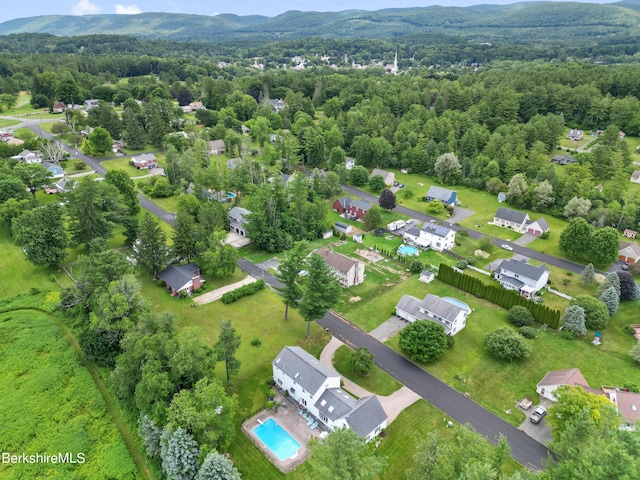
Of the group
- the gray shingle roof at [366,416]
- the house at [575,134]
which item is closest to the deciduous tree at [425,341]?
the gray shingle roof at [366,416]

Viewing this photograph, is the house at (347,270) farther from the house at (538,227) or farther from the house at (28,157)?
the house at (28,157)

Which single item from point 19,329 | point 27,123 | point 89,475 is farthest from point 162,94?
point 89,475

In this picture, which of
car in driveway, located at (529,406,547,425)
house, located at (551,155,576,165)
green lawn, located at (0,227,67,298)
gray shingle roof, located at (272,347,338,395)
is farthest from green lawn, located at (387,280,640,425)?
house, located at (551,155,576,165)

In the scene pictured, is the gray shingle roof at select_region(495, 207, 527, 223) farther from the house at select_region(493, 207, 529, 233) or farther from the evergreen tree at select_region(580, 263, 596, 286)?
the evergreen tree at select_region(580, 263, 596, 286)

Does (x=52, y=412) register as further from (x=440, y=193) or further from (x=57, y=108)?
(x=57, y=108)

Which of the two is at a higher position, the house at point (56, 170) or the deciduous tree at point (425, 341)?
the house at point (56, 170)

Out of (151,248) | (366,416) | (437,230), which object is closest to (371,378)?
(366,416)
